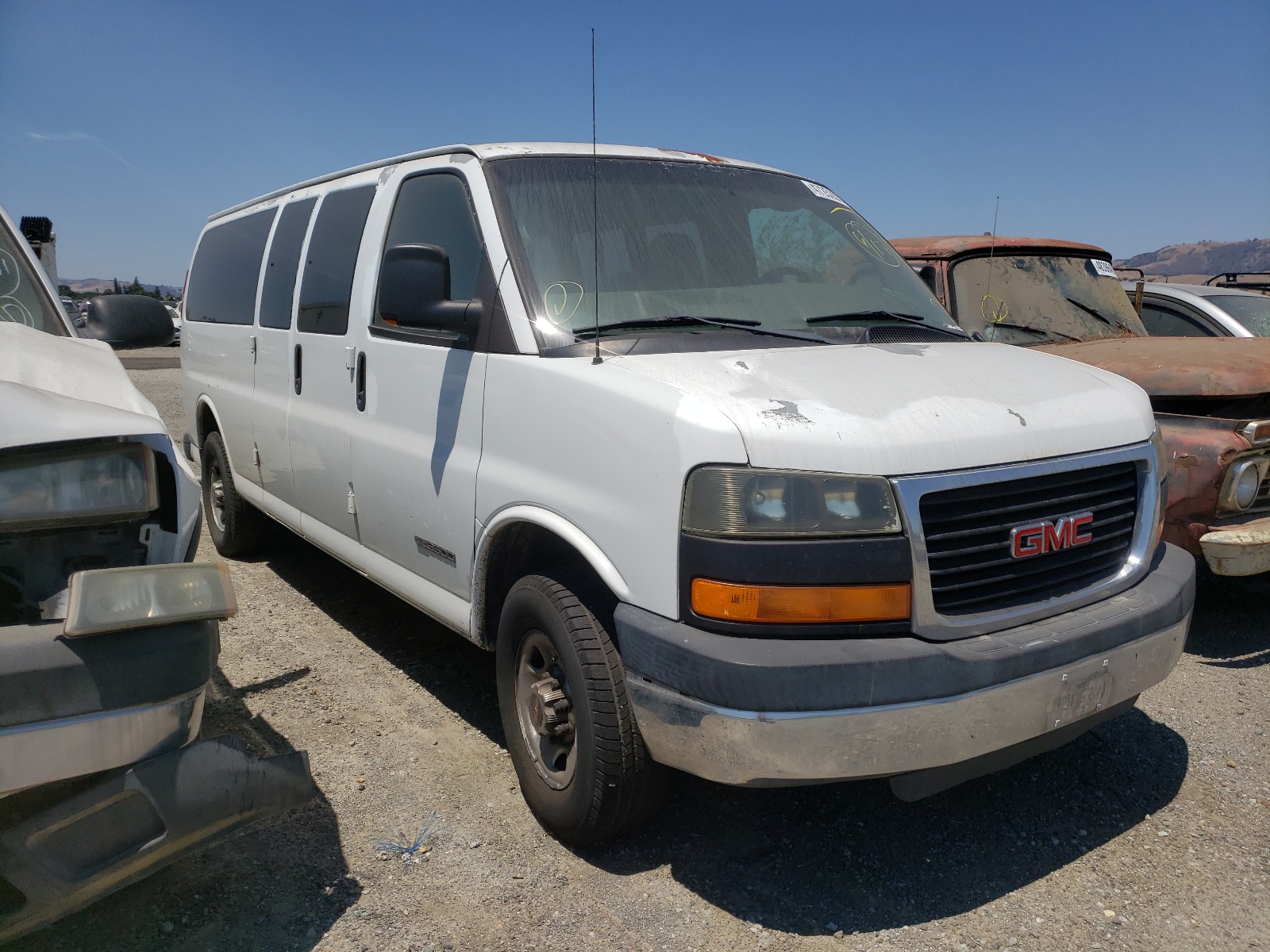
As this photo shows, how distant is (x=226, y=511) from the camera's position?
5777 mm

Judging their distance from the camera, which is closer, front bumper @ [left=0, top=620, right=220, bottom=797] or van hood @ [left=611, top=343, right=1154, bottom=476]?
front bumper @ [left=0, top=620, right=220, bottom=797]

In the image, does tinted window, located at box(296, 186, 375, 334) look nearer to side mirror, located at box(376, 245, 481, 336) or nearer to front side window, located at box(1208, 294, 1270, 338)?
side mirror, located at box(376, 245, 481, 336)

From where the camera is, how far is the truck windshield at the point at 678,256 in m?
3.02

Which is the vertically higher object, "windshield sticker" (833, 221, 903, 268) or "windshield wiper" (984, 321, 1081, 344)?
"windshield sticker" (833, 221, 903, 268)

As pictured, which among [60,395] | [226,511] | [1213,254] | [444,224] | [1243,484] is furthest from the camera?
[1213,254]

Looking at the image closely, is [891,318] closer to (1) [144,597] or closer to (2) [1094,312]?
(1) [144,597]

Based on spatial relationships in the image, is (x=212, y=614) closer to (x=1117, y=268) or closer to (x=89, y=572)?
(x=89, y=572)

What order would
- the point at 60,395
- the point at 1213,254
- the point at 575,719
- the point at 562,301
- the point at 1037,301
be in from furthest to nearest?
1. the point at 1213,254
2. the point at 1037,301
3. the point at 562,301
4. the point at 575,719
5. the point at 60,395

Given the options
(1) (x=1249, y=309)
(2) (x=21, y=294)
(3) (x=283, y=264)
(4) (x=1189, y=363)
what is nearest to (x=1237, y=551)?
(4) (x=1189, y=363)

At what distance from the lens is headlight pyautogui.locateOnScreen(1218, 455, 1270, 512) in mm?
4074

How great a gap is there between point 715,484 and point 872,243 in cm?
214

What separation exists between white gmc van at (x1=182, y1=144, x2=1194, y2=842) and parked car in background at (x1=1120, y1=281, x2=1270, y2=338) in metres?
4.24

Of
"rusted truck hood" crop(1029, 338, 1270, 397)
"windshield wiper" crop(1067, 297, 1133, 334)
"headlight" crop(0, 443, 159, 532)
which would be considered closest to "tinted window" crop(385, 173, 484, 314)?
"headlight" crop(0, 443, 159, 532)

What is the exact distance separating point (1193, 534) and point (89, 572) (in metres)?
4.18
